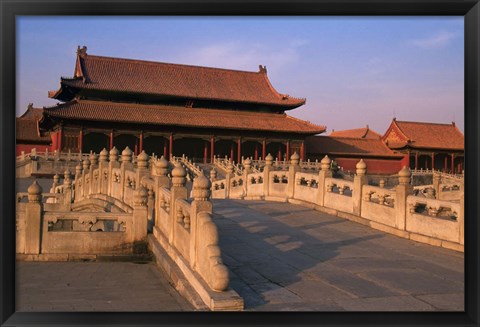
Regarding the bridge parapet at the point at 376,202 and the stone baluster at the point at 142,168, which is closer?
the bridge parapet at the point at 376,202

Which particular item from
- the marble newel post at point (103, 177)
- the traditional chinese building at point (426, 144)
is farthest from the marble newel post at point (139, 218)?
the traditional chinese building at point (426, 144)

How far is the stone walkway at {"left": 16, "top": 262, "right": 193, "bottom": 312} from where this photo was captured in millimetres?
5254

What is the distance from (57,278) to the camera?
272 inches

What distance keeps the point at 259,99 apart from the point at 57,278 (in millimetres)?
32357

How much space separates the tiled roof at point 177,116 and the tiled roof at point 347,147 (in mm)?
1842

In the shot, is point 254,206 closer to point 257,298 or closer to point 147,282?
point 147,282

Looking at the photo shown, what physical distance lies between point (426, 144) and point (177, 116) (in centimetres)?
1970

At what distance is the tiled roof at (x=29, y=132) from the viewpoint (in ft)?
114

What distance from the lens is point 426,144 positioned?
39281 millimetres

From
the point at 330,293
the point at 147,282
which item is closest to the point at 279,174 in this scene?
the point at 147,282

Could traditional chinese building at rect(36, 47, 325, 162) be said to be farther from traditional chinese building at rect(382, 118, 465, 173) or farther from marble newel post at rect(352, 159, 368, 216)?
marble newel post at rect(352, 159, 368, 216)

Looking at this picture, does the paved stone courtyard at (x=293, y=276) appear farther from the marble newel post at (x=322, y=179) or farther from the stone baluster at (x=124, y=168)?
the stone baluster at (x=124, y=168)

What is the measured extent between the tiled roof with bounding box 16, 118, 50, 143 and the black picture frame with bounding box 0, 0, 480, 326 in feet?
112

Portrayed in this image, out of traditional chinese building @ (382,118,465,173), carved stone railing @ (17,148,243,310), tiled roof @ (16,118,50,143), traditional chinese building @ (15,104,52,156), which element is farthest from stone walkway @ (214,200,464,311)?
traditional chinese building @ (382,118,465,173)
